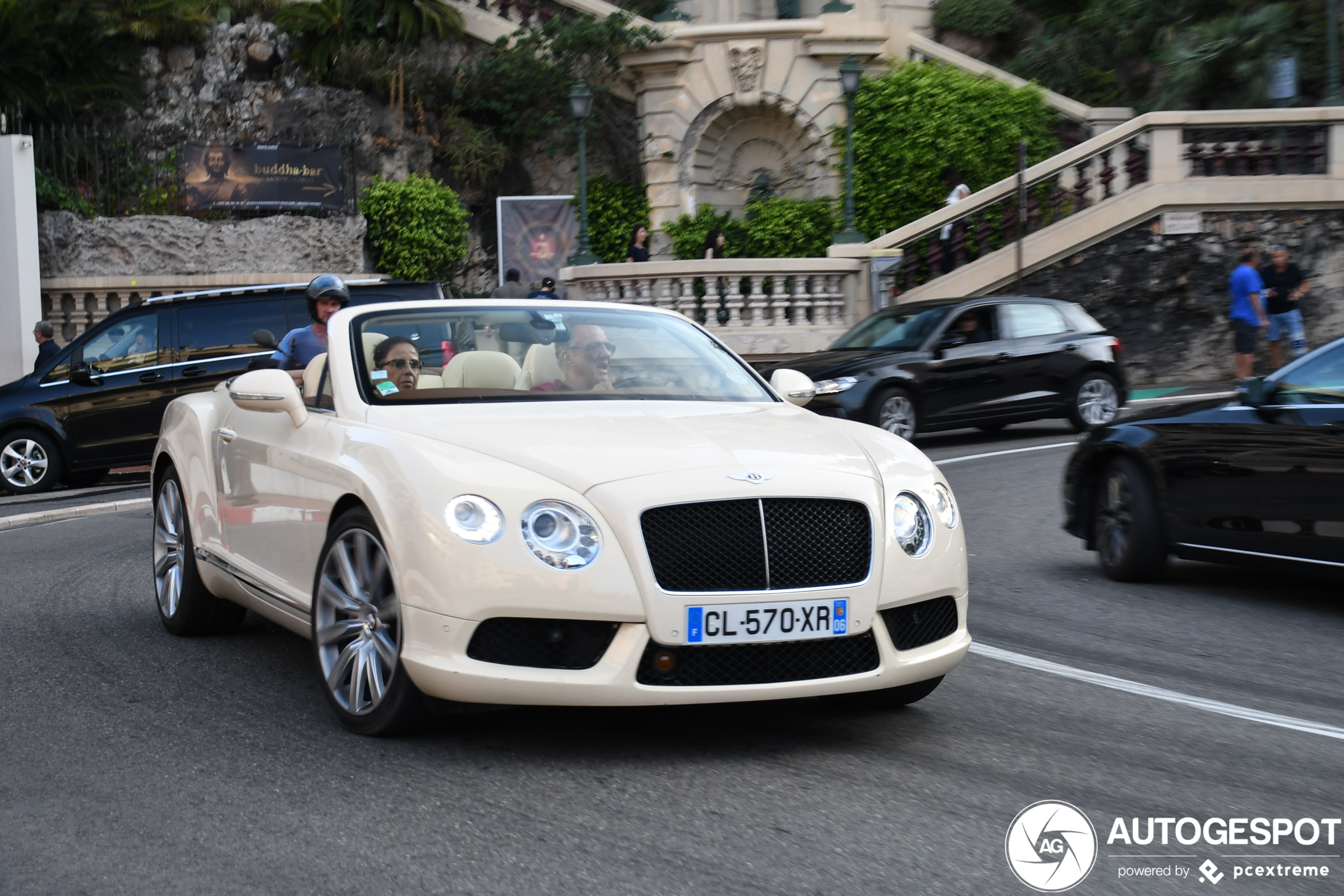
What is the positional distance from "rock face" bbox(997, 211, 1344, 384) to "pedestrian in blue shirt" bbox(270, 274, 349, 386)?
1687cm

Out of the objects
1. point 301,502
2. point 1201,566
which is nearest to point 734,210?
point 1201,566

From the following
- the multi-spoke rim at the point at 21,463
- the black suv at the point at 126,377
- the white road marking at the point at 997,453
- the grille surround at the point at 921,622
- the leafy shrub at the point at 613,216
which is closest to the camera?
the grille surround at the point at 921,622

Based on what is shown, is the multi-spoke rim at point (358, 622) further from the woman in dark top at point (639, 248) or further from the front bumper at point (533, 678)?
the woman in dark top at point (639, 248)

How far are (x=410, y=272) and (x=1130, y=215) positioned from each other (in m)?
13.0

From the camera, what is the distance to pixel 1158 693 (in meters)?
5.88

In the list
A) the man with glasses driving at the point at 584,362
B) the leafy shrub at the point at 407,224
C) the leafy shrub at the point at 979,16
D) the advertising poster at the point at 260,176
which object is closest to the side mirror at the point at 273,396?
the man with glasses driving at the point at 584,362

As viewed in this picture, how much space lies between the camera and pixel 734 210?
106ft

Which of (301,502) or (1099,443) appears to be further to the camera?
(1099,443)

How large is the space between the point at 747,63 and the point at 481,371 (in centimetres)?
2561

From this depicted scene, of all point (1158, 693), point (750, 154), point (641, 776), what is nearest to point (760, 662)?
point (641, 776)

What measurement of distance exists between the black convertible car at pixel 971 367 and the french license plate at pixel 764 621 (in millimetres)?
10695

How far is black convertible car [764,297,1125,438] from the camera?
15867 millimetres

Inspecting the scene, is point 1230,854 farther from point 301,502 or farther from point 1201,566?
point 1201,566

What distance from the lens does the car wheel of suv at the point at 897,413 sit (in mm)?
15703
